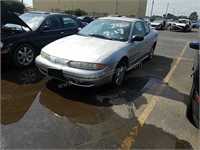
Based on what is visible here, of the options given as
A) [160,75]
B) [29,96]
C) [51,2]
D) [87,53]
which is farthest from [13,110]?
[51,2]

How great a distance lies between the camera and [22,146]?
2.85 m

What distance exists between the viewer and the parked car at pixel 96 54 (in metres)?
4.19

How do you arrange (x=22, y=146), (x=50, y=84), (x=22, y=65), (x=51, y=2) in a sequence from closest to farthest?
(x=22, y=146) → (x=50, y=84) → (x=22, y=65) → (x=51, y=2)

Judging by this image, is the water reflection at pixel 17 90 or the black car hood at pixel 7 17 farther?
the black car hood at pixel 7 17

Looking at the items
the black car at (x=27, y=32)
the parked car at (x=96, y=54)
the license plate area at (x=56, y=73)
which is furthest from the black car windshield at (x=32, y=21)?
the license plate area at (x=56, y=73)

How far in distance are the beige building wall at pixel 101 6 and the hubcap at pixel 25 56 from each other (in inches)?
3239

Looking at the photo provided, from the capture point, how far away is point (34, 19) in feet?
21.5

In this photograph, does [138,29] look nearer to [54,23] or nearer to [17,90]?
[54,23]

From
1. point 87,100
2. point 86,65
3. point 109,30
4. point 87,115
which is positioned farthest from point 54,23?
point 87,115

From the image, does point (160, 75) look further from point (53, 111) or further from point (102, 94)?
point (53, 111)

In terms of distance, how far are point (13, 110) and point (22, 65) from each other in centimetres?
239

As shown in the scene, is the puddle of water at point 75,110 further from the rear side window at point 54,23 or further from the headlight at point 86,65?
the rear side window at point 54,23

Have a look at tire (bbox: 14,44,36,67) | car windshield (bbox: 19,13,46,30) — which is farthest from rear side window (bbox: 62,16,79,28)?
tire (bbox: 14,44,36,67)

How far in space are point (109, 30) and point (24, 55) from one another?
2345 mm
